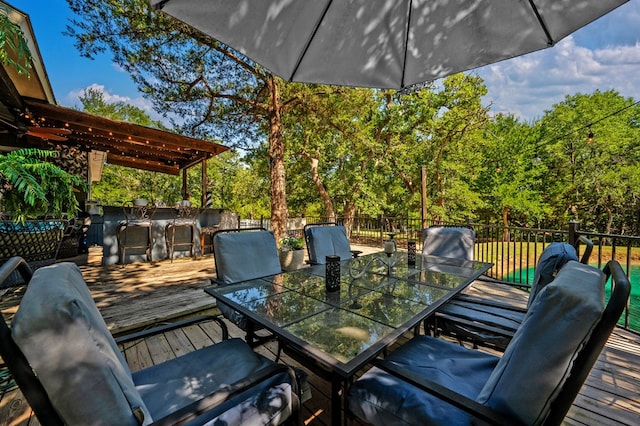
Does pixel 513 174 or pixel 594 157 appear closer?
pixel 594 157

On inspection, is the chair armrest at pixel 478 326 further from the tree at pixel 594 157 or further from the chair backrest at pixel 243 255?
the tree at pixel 594 157

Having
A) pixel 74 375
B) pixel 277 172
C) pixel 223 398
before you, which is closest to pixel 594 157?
pixel 277 172

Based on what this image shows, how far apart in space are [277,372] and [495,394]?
2.66 ft

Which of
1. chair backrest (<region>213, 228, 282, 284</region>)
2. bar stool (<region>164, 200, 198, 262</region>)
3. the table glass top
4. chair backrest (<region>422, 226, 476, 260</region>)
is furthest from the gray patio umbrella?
bar stool (<region>164, 200, 198, 262</region>)

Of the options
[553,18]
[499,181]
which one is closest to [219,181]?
[499,181]

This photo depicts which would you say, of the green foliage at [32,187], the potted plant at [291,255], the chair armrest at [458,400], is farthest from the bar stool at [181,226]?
the chair armrest at [458,400]

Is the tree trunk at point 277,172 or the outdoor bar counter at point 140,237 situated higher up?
the tree trunk at point 277,172

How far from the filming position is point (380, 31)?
198cm

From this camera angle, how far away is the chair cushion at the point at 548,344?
71cm

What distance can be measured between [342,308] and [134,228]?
5.80m

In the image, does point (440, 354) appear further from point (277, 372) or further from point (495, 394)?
point (277, 372)

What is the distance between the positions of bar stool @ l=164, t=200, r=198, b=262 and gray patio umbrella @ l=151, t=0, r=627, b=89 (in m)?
4.84

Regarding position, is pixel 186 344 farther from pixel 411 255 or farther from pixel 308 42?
pixel 308 42

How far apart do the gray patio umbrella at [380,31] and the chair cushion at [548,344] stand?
1.84 meters
